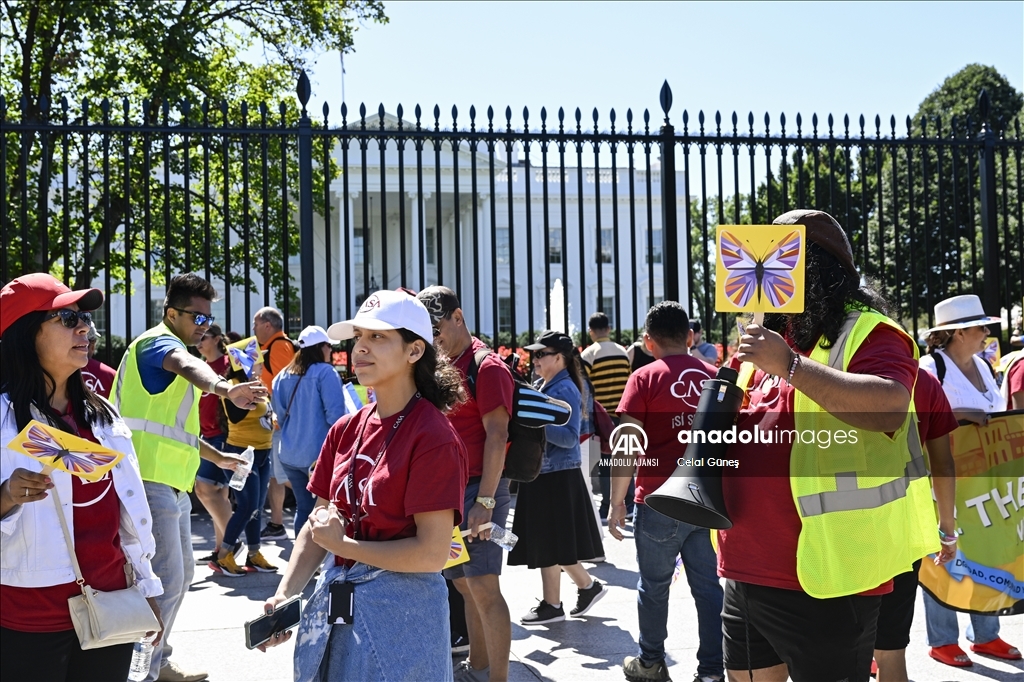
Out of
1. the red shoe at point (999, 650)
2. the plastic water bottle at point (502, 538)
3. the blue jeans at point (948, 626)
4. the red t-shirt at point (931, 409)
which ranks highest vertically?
the red t-shirt at point (931, 409)

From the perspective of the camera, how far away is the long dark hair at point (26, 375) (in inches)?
116

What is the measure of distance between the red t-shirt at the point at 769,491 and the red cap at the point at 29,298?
2.16 metres

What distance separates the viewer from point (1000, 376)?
309 inches

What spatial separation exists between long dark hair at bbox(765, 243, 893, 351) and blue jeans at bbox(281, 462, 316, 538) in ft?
15.7

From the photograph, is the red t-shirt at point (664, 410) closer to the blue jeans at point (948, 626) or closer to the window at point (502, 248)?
the blue jeans at point (948, 626)

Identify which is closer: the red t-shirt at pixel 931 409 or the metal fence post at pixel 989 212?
the red t-shirt at pixel 931 409

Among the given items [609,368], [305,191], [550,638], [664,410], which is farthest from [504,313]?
[664,410]

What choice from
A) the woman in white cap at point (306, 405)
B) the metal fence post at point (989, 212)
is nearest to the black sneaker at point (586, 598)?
the woman in white cap at point (306, 405)

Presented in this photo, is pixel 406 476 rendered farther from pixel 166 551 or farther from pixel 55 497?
pixel 166 551

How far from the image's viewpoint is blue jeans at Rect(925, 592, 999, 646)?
521cm

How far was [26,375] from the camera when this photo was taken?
9.79ft

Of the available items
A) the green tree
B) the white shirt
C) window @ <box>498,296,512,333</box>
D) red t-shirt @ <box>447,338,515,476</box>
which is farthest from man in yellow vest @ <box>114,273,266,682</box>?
window @ <box>498,296,512,333</box>

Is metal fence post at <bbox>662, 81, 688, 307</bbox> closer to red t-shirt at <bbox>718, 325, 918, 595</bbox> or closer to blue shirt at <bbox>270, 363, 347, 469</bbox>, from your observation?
blue shirt at <bbox>270, 363, 347, 469</bbox>

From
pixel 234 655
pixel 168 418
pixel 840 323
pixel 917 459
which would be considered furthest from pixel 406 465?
pixel 234 655
